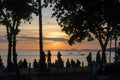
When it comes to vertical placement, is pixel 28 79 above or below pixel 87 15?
below

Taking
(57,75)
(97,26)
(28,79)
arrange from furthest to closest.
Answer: (97,26)
(57,75)
(28,79)

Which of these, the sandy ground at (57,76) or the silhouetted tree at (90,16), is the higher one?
the silhouetted tree at (90,16)

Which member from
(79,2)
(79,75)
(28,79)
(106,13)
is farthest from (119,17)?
(28,79)

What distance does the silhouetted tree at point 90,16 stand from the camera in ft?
139

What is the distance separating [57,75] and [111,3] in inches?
337

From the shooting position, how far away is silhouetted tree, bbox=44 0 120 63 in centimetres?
4231

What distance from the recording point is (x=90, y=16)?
141ft

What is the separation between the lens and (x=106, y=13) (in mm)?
42500

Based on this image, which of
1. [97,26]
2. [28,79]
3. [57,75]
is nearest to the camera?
[28,79]

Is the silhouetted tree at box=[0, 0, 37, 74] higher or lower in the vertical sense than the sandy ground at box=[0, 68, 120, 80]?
higher

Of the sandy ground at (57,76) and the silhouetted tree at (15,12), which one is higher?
the silhouetted tree at (15,12)

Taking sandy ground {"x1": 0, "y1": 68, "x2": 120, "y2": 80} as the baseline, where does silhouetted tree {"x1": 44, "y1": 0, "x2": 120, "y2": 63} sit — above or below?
above

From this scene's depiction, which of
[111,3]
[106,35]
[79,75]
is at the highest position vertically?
[111,3]

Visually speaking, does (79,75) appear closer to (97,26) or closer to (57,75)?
(57,75)
